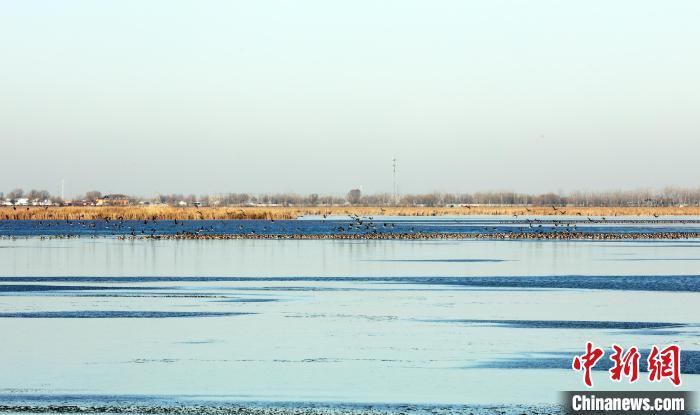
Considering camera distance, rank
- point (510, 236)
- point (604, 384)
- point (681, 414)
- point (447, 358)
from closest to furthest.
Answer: point (681, 414) < point (604, 384) < point (447, 358) < point (510, 236)

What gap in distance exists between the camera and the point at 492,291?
872 inches

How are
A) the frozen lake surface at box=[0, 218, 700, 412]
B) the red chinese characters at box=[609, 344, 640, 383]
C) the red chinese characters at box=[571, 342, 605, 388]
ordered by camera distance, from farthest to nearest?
1. the red chinese characters at box=[609, 344, 640, 383]
2. the red chinese characters at box=[571, 342, 605, 388]
3. the frozen lake surface at box=[0, 218, 700, 412]

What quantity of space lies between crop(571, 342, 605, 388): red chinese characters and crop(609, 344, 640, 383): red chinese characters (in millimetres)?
190

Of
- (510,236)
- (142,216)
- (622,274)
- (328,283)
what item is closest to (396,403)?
(328,283)

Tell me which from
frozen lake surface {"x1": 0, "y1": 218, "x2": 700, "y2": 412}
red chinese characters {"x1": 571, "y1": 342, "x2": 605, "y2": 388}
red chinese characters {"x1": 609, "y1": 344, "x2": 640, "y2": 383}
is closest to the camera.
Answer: frozen lake surface {"x1": 0, "y1": 218, "x2": 700, "y2": 412}

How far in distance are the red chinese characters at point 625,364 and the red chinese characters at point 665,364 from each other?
16 cm

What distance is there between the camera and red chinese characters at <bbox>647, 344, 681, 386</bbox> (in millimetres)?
11421

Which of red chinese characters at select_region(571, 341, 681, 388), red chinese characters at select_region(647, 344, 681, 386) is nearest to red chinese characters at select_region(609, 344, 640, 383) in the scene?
red chinese characters at select_region(571, 341, 681, 388)

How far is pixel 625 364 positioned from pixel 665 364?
0.45 meters

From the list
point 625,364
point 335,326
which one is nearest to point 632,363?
point 625,364

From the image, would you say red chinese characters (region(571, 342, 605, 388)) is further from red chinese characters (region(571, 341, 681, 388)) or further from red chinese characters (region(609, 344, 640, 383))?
red chinese characters (region(609, 344, 640, 383))

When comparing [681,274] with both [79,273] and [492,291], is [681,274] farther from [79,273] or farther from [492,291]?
[79,273]

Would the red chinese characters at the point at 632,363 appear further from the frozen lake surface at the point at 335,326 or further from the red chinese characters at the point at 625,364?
the frozen lake surface at the point at 335,326

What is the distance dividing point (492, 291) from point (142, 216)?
6507 cm
